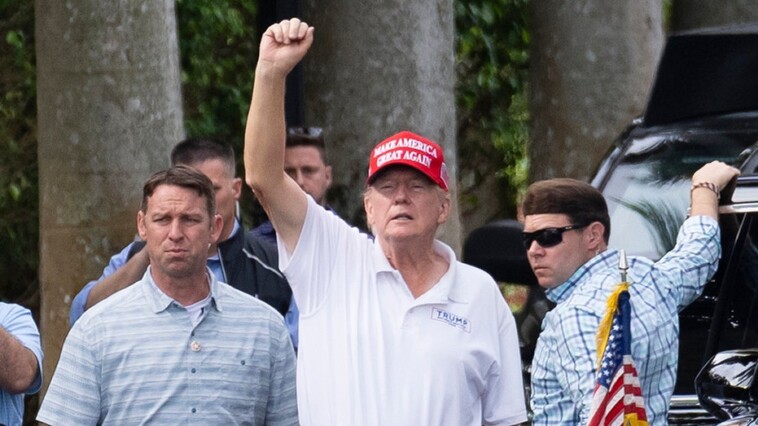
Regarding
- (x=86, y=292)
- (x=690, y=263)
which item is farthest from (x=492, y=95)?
(x=690, y=263)

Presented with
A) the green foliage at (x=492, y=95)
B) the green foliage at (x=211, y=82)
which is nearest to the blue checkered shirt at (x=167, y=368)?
the green foliage at (x=211, y=82)

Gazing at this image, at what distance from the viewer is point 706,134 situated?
8.13 metres

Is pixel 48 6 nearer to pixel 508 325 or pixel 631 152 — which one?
pixel 631 152

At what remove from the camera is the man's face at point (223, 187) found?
748 centimetres

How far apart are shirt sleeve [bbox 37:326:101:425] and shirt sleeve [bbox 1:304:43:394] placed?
44 cm

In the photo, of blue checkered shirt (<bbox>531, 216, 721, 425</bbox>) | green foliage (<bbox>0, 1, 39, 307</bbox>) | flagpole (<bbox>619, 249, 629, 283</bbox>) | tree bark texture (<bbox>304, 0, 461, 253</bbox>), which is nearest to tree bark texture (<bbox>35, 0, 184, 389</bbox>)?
tree bark texture (<bbox>304, 0, 461, 253</bbox>)

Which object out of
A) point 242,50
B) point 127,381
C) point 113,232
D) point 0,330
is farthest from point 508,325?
point 242,50

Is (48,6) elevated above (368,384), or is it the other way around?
(48,6)

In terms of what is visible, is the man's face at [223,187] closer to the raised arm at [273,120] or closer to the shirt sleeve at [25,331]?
the shirt sleeve at [25,331]

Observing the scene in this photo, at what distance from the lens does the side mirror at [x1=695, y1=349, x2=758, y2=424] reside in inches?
234

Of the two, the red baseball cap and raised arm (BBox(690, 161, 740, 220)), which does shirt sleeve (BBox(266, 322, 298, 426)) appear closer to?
the red baseball cap

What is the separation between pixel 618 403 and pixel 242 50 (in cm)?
930

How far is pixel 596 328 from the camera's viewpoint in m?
5.71

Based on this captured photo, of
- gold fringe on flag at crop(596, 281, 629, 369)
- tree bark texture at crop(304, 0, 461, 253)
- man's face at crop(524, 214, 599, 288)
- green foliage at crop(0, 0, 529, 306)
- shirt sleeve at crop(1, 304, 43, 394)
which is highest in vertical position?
green foliage at crop(0, 0, 529, 306)
